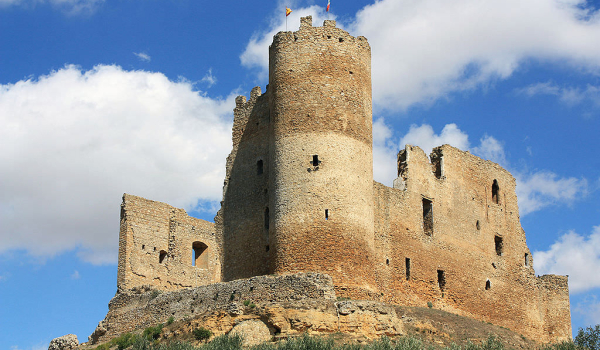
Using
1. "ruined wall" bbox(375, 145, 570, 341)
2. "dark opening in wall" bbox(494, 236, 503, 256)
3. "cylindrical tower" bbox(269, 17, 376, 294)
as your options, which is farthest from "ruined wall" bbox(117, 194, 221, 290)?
"dark opening in wall" bbox(494, 236, 503, 256)

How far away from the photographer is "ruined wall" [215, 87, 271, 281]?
32.4 meters

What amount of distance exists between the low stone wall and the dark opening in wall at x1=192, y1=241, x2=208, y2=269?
11.6 ft

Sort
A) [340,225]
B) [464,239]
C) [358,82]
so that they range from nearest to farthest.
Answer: [340,225], [358,82], [464,239]

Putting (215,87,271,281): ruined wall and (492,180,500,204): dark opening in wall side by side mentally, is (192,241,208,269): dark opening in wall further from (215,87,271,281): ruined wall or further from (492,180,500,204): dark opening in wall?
(492,180,500,204): dark opening in wall

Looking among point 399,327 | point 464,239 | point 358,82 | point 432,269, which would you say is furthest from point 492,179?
point 399,327

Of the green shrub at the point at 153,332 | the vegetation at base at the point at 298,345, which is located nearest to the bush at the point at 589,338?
the vegetation at base at the point at 298,345

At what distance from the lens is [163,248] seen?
112 ft

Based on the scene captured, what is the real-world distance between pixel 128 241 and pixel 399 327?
10.9 meters

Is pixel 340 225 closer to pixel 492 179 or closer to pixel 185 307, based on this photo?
pixel 185 307

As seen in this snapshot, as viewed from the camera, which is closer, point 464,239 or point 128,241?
point 128,241

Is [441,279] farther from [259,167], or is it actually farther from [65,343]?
[65,343]

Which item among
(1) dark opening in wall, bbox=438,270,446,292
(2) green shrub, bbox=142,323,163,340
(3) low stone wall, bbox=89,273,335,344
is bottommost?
(2) green shrub, bbox=142,323,163,340

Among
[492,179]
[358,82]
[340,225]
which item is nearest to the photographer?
[340,225]

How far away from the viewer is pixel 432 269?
3519cm
